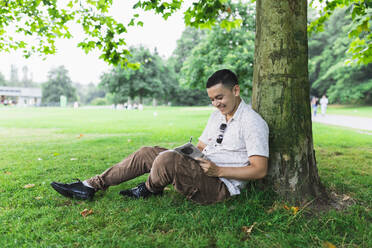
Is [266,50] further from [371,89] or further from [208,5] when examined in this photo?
[371,89]

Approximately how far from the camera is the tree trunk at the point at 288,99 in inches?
125

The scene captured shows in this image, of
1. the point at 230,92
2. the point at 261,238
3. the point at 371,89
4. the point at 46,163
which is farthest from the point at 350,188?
the point at 371,89

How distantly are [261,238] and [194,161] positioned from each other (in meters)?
0.99

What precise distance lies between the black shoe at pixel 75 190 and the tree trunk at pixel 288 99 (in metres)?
2.14

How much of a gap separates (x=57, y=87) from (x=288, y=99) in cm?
8189

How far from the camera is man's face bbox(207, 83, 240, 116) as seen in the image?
2.98 meters

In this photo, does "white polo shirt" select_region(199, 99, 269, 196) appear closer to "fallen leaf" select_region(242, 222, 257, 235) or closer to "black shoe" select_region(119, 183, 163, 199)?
"fallen leaf" select_region(242, 222, 257, 235)

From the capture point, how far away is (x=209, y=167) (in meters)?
2.84

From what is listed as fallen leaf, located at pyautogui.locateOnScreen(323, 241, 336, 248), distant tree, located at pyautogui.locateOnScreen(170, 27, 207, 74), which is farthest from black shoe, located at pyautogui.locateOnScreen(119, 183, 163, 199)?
distant tree, located at pyautogui.locateOnScreen(170, 27, 207, 74)

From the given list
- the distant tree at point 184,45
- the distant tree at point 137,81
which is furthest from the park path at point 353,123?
the distant tree at point 184,45

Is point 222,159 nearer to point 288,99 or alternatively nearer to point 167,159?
point 167,159

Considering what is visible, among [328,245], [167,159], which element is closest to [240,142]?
[167,159]

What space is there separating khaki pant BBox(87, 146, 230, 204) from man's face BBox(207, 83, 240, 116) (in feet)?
2.22

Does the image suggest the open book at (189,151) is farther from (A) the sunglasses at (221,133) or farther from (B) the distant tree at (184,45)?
(B) the distant tree at (184,45)
